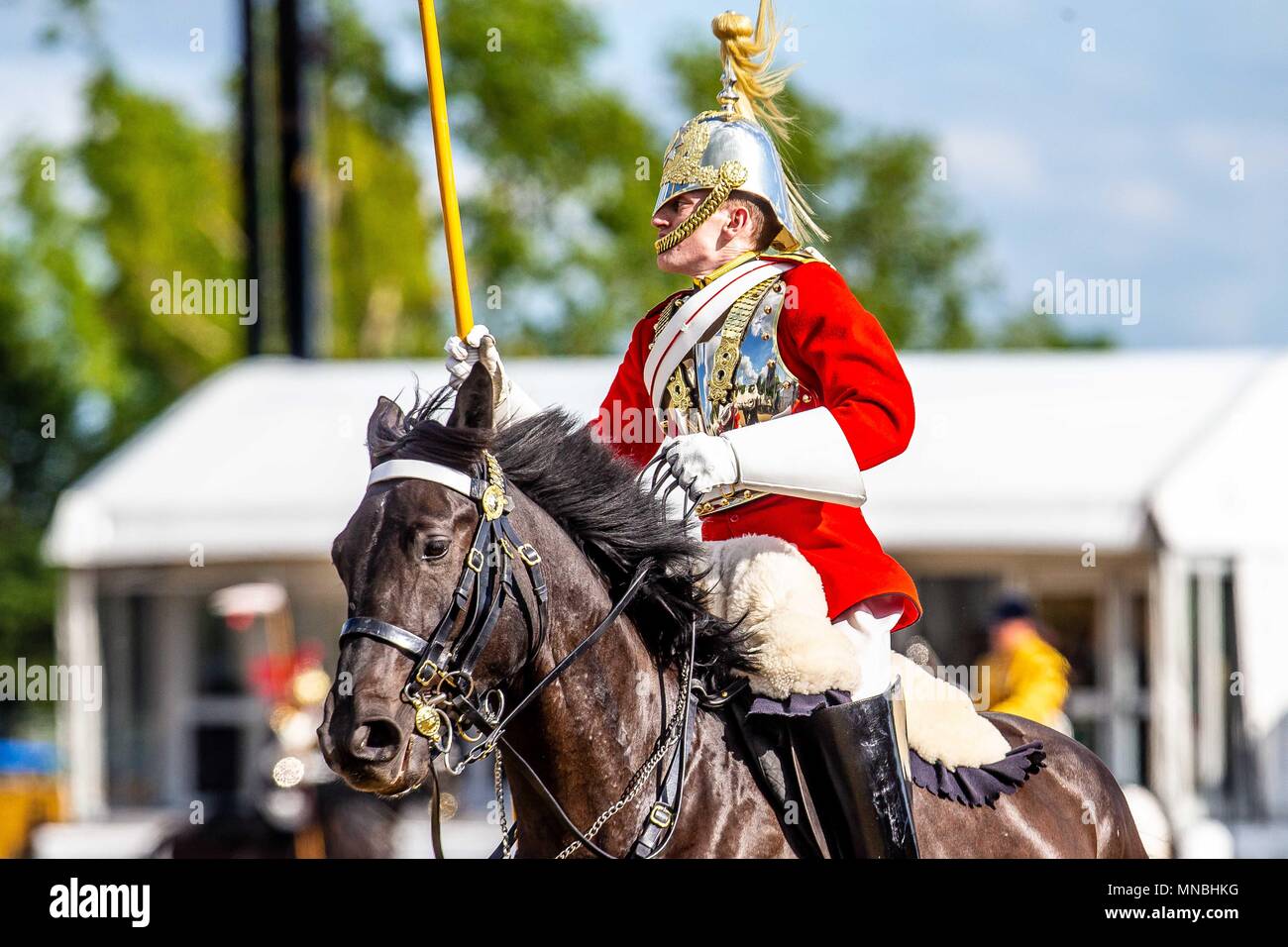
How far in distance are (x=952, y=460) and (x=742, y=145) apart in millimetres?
6959

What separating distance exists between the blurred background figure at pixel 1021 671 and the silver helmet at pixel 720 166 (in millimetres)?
3596

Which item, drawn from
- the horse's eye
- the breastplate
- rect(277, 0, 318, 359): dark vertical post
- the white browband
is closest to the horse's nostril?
the horse's eye

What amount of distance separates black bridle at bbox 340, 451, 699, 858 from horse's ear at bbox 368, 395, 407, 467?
112mm

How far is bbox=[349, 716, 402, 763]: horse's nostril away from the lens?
2.59 m

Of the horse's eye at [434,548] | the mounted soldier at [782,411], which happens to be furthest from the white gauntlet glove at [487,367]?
the horse's eye at [434,548]

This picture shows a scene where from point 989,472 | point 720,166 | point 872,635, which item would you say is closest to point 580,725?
point 872,635

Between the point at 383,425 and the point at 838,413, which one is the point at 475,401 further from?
the point at 838,413

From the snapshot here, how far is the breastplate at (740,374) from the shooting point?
3.16 metres

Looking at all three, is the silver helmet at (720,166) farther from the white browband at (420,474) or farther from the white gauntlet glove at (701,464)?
the white browband at (420,474)

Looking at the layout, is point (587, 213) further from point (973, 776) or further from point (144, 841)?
point (973, 776)

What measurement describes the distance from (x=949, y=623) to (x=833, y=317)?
287 inches

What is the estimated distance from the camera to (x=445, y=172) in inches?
127

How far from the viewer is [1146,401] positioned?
1008 cm

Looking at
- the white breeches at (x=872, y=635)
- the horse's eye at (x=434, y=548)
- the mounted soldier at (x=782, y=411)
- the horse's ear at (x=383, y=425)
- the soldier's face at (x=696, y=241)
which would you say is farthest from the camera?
the soldier's face at (x=696, y=241)
